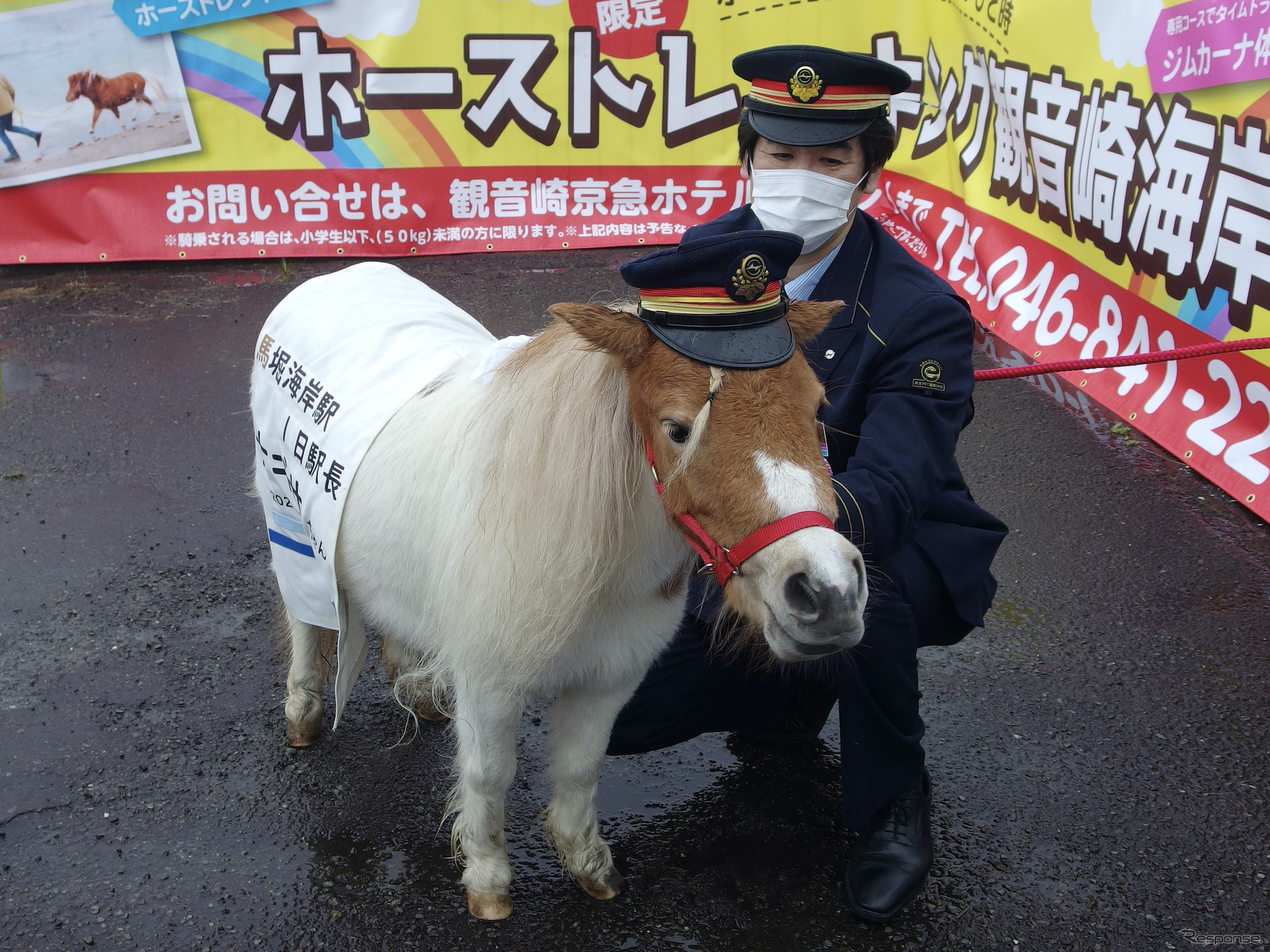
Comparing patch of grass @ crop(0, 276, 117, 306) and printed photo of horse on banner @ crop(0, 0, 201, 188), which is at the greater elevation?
printed photo of horse on banner @ crop(0, 0, 201, 188)

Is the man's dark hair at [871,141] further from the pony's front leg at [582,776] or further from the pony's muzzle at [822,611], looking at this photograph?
the pony's front leg at [582,776]

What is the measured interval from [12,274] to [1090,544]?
7114 mm

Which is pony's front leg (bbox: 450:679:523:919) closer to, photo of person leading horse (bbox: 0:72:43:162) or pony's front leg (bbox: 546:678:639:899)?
pony's front leg (bbox: 546:678:639:899)

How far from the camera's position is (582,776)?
273 centimetres

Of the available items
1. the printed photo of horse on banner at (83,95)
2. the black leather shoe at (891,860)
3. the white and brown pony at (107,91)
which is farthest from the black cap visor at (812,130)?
the white and brown pony at (107,91)

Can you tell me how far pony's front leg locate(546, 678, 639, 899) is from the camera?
2664 millimetres

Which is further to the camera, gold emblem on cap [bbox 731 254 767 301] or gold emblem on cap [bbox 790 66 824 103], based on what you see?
gold emblem on cap [bbox 790 66 824 103]

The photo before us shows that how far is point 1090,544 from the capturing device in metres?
4.55

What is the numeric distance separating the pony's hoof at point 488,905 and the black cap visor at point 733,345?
63.9 inches

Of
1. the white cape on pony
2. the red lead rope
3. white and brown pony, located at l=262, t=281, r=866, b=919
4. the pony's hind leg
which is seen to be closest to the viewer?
white and brown pony, located at l=262, t=281, r=866, b=919

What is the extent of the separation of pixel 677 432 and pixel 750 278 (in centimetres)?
33

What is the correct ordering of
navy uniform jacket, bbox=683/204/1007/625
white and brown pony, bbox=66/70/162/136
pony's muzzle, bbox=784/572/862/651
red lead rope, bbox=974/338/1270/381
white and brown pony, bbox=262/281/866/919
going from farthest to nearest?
white and brown pony, bbox=66/70/162/136 < red lead rope, bbox=974/338/1270/381 < navy uniform jacket, bbox=683/204/1007/625 < white and brown pony, bbox=262/281/866/919 < pony's muzzle, bbox=784/572/862/651

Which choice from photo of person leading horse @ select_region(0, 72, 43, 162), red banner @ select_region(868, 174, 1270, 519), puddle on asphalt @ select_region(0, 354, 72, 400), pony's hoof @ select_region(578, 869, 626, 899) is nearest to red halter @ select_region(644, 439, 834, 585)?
Answer: pony's hoof @ select_region(578, 869, 626, 899)

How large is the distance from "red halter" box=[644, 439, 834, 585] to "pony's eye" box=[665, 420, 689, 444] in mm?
85
